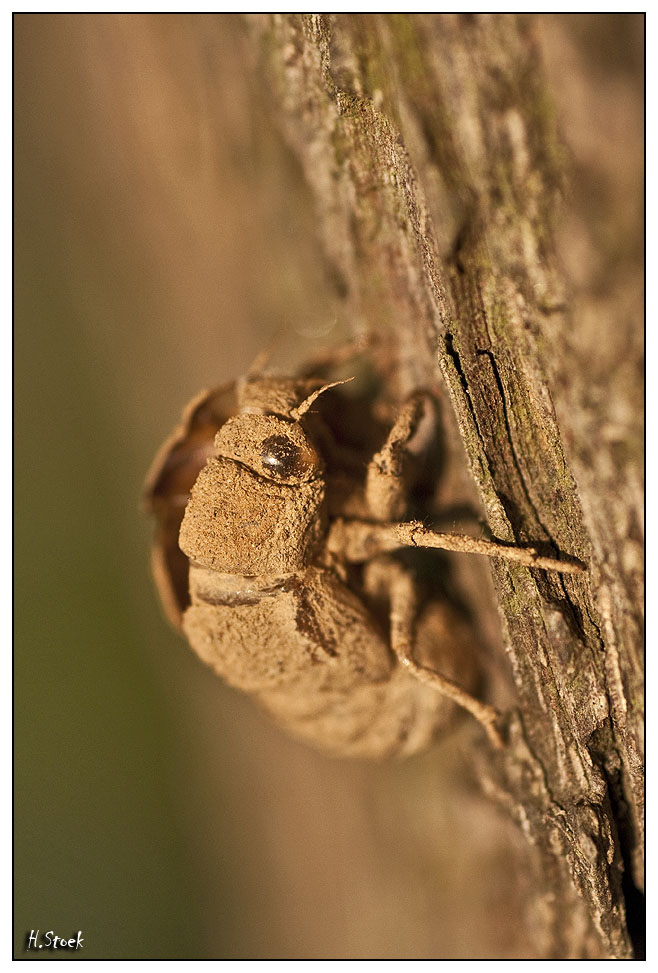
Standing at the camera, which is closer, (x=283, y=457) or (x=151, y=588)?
(x=283, y=457)

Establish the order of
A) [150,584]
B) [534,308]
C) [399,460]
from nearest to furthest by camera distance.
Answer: [534,308] < [399,460] < [150,584]

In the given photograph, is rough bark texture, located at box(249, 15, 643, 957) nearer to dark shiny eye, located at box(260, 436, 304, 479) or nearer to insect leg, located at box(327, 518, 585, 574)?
insect leg, located at box(327, 518, 585, 574)

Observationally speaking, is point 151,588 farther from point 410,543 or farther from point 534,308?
point 534,308

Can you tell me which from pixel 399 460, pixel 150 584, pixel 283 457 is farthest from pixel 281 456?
pixel 150 584

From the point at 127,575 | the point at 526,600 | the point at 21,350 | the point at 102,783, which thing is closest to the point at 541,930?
the point at 526,600

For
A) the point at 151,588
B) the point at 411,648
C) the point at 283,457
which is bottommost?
the point at 411,648

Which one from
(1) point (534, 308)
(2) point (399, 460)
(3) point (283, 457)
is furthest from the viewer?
(2) point (399, 460)
